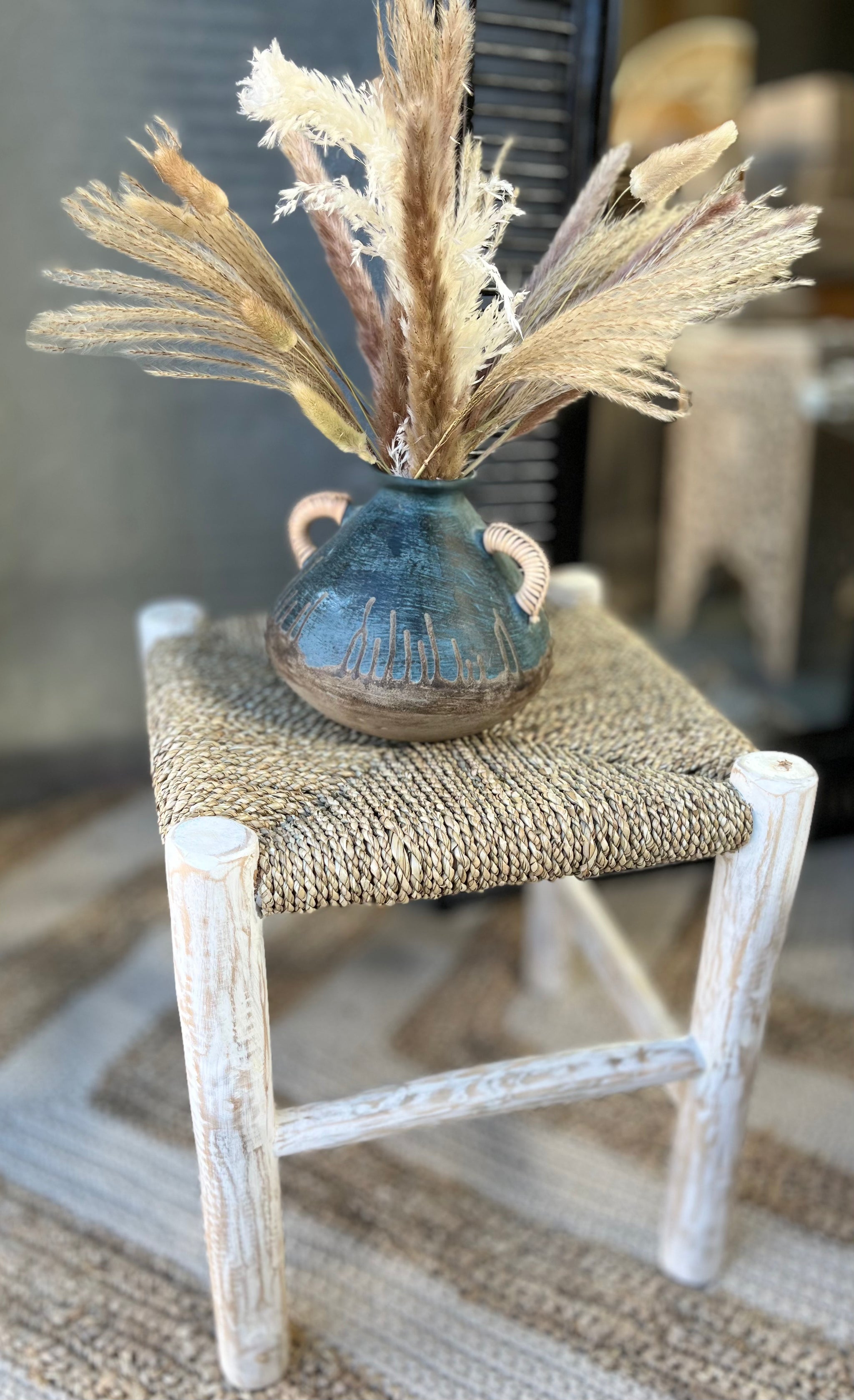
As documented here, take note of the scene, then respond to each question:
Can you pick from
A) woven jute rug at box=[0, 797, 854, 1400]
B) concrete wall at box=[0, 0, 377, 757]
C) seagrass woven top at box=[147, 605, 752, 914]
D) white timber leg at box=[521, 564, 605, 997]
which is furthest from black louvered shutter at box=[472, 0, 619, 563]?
woven jute rug at box=[0, 797, 854, 1400]

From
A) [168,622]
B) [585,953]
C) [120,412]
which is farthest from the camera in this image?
[120,412]

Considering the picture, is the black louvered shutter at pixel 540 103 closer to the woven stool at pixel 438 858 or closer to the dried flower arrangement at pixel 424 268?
the dried flower arrangement at pixel 424 268

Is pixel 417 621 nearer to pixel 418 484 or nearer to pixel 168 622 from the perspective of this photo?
pixel 418 484

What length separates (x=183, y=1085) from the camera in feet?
3.06

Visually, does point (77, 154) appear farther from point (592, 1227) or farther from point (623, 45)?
point (623, 45)

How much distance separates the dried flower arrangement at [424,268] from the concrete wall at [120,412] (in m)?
0.49

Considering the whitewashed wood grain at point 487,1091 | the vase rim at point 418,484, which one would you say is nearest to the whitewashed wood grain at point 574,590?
the vase rim at point 418,484

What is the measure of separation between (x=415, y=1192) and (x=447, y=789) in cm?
43

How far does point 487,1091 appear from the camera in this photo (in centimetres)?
66

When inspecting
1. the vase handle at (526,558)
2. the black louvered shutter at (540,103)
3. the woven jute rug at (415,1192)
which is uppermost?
the black louvered shutter at (540,103)

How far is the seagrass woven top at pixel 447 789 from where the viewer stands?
21.9 inches

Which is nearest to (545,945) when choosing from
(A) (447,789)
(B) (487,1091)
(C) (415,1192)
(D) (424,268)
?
(C) (415,1192)

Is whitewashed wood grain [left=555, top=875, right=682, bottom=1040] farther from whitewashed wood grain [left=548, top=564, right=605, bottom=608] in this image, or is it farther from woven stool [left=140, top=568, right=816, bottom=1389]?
whitewashed wood grain [left=548, top=564, right=605, bottom=608]

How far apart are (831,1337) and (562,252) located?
29.9 inches
